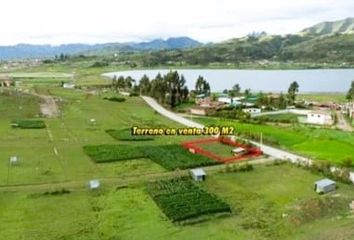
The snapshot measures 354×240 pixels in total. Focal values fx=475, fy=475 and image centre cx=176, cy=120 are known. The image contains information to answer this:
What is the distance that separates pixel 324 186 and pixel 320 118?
30.6 meters

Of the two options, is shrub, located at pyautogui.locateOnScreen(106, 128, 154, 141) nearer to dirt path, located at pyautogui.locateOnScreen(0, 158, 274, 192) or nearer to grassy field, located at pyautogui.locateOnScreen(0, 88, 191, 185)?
grassy field, located at pyautogui.locateOnScreen(0, 88, 191, 185)

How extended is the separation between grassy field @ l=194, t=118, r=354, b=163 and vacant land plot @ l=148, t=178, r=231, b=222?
42.1ft

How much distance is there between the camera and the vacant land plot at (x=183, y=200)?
2330cm

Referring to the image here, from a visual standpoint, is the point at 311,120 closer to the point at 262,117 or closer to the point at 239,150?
the point at 262,117

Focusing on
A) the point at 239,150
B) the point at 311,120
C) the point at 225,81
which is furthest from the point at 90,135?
the point at 225,81

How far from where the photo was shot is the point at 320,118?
184 ft

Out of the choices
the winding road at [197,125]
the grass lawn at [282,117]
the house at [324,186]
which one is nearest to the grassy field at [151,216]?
the house at [324,186]

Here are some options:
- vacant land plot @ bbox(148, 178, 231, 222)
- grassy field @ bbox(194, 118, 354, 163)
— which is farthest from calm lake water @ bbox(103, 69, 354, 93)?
vacant land plot @ bbox(148, 178, 231, 222)

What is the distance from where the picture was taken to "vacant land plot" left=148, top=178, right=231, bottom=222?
76.4ft

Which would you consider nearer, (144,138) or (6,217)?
(6,217)

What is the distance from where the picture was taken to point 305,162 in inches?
1296

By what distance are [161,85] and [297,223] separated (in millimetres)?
49739

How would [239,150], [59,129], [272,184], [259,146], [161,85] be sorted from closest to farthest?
[272,184]
[239,150]
[259,146]
[59,129]
[161,85]

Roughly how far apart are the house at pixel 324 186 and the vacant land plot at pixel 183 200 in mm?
5979
